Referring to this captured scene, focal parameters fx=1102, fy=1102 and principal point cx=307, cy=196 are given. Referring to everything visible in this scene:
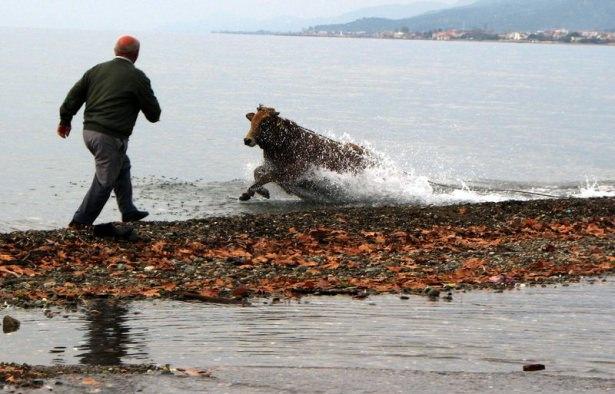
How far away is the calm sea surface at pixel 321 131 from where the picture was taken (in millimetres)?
21859

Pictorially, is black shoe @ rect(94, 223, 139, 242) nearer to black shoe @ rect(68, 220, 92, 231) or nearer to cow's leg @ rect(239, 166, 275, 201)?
black shoe @ rect(68, 220, 92, 231)

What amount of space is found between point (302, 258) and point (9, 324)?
4404 millimetres

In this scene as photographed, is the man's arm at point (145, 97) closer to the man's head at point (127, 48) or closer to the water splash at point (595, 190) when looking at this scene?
the man's head at point (127, 48)

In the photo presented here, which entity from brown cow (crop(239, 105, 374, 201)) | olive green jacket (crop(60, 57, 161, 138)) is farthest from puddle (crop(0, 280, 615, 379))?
brown cow (crop(239, 105, 374, 201))

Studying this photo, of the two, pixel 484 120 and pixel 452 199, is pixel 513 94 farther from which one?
pixel 452 199

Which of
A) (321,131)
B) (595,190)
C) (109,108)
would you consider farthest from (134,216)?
(321,131)

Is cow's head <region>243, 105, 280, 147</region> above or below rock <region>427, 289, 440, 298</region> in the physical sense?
above

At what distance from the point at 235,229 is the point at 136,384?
8.02 meters

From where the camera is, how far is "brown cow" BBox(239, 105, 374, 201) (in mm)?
19938

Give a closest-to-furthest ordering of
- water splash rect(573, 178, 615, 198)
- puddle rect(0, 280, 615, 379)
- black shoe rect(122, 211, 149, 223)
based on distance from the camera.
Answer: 1. puddle rect(0, 280, 615, 379)
2. black shoe rect(122, 211, 149, 223)
3. water splash rect(573, 178, 615, 198)

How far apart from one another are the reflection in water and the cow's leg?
11634 mm

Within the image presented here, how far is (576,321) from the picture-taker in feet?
27.6

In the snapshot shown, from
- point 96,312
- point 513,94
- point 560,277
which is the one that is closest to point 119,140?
point 96,312

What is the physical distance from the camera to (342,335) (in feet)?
25.6
